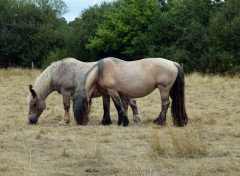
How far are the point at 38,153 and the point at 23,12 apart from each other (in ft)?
135

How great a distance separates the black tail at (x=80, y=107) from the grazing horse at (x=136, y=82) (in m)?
0.02

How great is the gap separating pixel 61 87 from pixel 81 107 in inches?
62.9

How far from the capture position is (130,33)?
138ft

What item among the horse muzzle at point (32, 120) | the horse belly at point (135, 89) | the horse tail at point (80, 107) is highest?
the horse belly at point (135, 89)

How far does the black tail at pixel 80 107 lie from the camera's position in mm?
10344

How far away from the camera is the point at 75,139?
843 cm

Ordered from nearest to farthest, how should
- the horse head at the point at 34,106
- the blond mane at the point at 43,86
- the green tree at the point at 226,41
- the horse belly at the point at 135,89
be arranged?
the horse belly at the point at 135,89 → the horse head at the point at 34,106 → the blond mane at the point at 43,86 → the green tree at the point at 226,41

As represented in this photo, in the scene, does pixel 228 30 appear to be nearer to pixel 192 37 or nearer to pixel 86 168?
pixel 192 37

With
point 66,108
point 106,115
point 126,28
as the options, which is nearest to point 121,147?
point 106,115

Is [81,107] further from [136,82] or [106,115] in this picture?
[136,82]

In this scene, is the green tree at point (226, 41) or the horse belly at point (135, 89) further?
the green tree at point (226, 41)

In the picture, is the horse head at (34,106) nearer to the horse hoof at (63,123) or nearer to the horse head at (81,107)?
the horse hoof at (63,123)

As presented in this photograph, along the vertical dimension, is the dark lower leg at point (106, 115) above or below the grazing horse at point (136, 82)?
below

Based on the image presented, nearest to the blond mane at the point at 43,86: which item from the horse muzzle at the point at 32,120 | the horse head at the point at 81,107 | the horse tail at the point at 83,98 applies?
the horse muzzle at the point at 32,120
